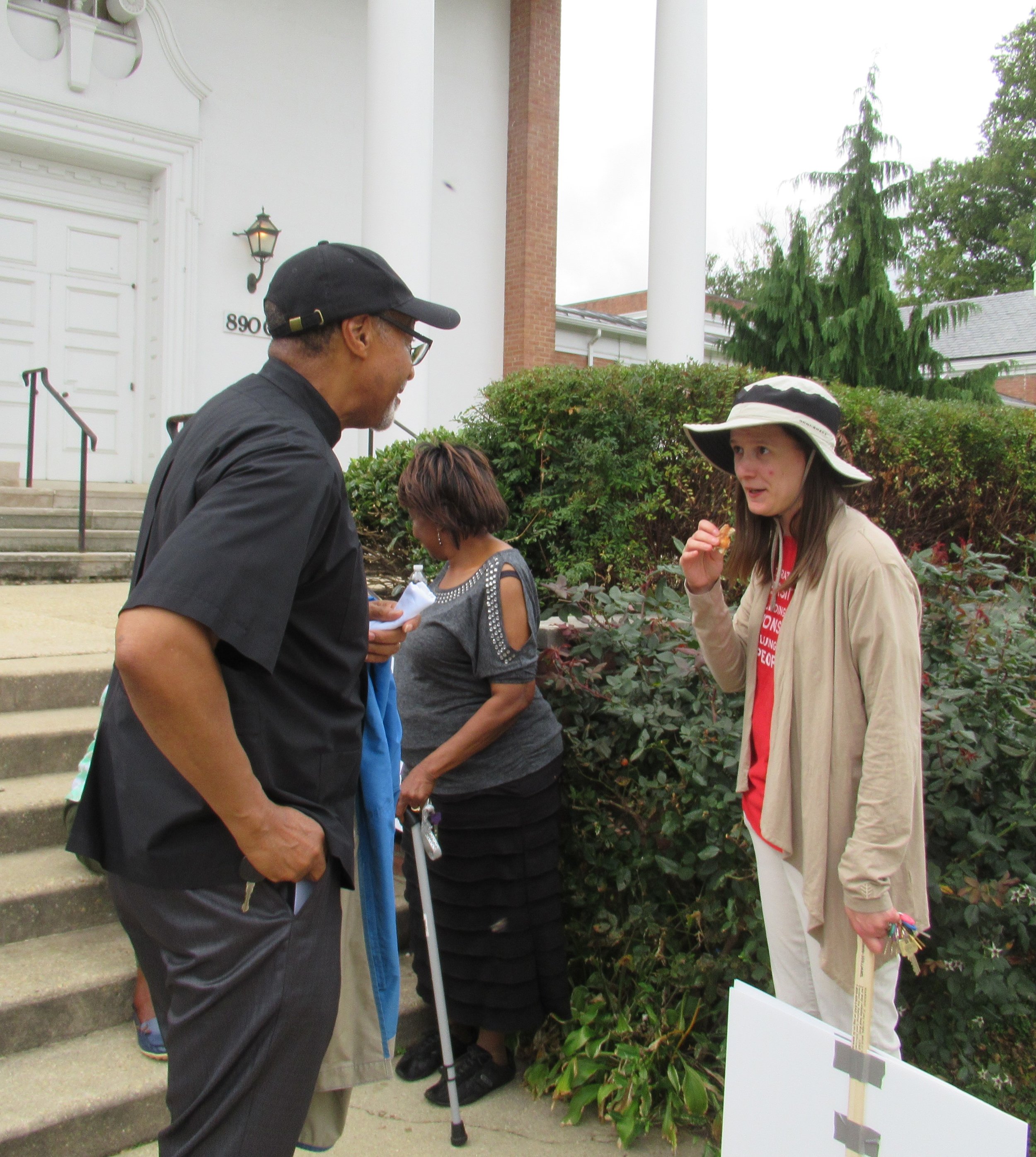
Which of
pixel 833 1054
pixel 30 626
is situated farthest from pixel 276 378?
pixel 30 626

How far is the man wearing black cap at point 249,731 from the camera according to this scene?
142 centimetres

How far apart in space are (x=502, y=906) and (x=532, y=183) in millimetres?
11521

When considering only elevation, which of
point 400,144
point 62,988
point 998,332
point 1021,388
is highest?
point 998,332

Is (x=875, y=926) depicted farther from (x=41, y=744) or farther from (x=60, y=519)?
(x=60, y=519)

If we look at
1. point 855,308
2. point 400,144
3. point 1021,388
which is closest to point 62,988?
point 400,144

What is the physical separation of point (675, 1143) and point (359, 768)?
1.79 metres

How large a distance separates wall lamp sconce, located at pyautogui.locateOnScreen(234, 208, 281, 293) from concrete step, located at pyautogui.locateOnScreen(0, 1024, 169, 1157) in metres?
9.03

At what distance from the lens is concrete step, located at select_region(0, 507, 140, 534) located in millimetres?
7598

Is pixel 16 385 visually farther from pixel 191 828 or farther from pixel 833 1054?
pixel 833 1054

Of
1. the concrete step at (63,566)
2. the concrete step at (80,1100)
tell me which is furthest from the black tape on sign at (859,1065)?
the concrete step at (63,566)

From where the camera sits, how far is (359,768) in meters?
1.89

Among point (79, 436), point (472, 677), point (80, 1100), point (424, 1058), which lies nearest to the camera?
point (80, 1100)

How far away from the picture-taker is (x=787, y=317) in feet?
45.9

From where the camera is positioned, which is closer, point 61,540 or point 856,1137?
point 856,1137
